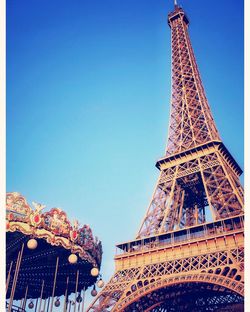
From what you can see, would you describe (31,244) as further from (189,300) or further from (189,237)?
(189,300)

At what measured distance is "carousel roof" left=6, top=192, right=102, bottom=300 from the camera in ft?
50.5

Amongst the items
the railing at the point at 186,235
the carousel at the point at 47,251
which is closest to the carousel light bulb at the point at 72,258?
the carousel at the point at 47,251

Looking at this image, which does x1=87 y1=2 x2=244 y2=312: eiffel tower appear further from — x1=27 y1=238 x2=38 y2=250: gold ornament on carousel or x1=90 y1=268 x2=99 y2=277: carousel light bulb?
x1=27 y1=238 x2=38 y2=250: gold ornament on carousel

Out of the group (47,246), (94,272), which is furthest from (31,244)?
(94,272)

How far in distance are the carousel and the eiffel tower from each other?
4.24 m

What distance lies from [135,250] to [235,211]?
8502 mm

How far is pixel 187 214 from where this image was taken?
3256 centimetres

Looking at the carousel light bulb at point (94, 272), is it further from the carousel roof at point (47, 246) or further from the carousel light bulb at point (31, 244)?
the carousel light bulb at point (31, 244)

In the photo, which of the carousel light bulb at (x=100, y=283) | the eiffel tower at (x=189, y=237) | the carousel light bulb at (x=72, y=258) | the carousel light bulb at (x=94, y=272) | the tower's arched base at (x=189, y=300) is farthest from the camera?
the tower's arched base at (x=189, y=300)

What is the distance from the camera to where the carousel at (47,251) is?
50.4 feet

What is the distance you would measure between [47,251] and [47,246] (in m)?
0.69

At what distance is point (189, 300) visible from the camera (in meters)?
27.5
